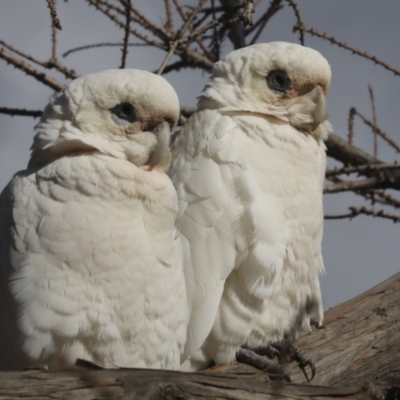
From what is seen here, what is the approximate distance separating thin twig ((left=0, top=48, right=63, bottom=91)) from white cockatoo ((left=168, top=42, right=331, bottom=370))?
79cm

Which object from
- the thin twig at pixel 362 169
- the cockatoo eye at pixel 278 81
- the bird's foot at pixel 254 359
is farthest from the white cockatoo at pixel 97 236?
the thin twig at pixel 362 169

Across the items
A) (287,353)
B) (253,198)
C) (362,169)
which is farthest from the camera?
(362,169)

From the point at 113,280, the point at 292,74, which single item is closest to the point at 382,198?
the point at 292,74

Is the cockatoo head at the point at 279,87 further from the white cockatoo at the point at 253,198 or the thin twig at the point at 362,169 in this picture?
the thin twig at the point at 362,169

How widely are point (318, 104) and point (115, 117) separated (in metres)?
1.29

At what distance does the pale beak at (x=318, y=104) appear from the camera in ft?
15.8

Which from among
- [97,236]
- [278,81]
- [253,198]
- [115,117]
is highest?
[278,81]

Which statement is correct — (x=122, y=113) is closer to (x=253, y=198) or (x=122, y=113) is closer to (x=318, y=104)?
(x=253, y=198)

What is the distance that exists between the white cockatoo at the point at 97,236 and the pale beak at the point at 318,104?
3.28 feet

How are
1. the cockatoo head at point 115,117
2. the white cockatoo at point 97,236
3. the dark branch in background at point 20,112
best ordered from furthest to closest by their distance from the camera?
the dark branch in background at point 20,112
the cockatoo head at point 115,117
the white cockatoo at point 97,236

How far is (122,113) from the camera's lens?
162 inches

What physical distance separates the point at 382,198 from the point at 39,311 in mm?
3076

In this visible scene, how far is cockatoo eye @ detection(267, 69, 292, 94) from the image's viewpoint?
4.85 metres

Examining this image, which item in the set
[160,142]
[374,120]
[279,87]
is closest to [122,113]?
[160,142]
